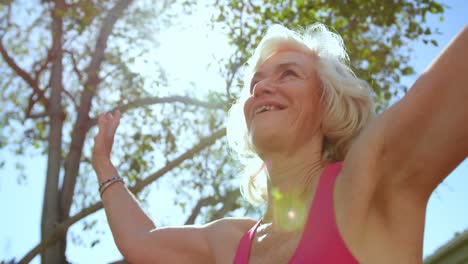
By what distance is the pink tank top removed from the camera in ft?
5.92

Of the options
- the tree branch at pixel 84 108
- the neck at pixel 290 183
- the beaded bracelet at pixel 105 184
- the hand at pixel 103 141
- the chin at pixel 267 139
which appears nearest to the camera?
the neck at pixel 290 183

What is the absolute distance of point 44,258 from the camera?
650cm

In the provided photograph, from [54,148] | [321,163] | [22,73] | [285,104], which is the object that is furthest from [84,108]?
[321,163]

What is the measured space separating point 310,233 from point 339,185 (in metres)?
0.20

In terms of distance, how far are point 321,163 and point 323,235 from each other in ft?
1.77

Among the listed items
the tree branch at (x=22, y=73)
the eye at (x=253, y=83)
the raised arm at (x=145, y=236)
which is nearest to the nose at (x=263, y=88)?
the eye at (x=253, y=83)

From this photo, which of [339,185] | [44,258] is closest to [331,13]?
[44,258]

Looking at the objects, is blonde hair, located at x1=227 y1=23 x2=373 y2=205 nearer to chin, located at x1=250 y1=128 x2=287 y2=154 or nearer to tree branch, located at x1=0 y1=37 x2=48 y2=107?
chin, located at x1=250 y1=128 x2=287 y2=154

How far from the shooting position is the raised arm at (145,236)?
2.55 metres

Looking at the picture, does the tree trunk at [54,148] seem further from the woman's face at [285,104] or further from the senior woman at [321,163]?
the woman's face at [285,104]

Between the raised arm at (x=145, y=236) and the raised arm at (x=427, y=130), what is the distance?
41.4 inches

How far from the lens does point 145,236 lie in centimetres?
261

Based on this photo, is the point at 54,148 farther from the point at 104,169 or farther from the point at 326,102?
the point at 326,102

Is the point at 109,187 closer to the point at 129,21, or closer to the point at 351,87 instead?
the point at 351,87
